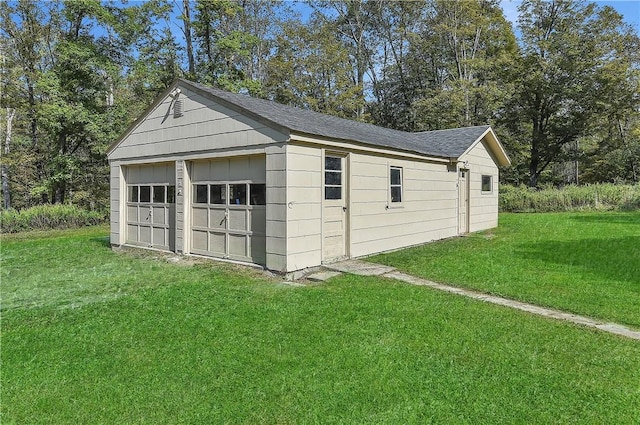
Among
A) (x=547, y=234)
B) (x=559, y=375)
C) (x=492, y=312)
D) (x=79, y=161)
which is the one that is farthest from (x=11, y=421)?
(x=79, y=161)

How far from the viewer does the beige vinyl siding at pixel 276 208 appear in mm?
6664

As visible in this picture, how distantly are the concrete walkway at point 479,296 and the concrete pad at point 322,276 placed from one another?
0.73ft

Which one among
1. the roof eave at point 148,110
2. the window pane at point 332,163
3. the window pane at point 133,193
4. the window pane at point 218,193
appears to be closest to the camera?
the window pane at point 332,163

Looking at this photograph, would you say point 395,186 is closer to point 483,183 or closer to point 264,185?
point 264,185

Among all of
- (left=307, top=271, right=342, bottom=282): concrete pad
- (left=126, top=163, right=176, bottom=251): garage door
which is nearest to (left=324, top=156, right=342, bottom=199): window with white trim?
(left=307, top=271, right=342, bottom=282): concrete pad

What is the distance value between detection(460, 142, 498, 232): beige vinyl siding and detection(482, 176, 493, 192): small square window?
0.13 metres

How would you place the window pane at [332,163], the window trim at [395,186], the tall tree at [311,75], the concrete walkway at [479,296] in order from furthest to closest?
the tall tree at [311,75] → the window trim at [395,186] → the window pane at [332,163] → the concrete walkway at [479,296]

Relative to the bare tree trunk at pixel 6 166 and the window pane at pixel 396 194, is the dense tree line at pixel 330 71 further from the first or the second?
the window pane at pixel 396 194

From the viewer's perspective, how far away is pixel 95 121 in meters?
18.4

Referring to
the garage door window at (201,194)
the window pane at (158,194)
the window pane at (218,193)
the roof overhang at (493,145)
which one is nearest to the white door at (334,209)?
the window pane at (218,193)

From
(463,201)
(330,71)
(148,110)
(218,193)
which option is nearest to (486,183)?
(463,201)

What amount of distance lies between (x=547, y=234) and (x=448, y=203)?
111 inches

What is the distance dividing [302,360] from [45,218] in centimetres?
1654

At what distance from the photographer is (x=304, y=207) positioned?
695 centimetres
